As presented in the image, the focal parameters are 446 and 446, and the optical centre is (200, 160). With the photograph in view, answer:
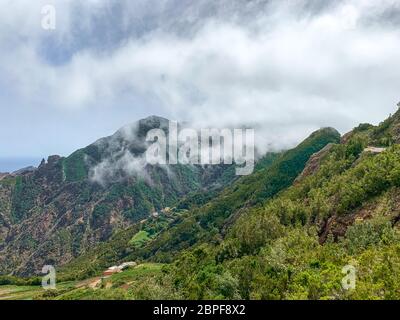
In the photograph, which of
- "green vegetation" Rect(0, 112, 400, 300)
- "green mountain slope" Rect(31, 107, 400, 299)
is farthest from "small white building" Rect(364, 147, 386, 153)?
"green vegetation" Rect(0, 112, 400, 300)

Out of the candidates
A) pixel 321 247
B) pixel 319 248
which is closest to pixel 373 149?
pixel 321 247

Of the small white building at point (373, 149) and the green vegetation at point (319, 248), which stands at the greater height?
the small white building at point (373, 149)

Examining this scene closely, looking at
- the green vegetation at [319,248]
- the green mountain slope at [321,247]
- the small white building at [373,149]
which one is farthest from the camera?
the small white building at [373,149]

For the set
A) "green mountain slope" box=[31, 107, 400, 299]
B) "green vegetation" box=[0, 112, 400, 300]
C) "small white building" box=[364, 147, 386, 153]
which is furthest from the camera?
"small white building" box=[364, 147, 386, 153]

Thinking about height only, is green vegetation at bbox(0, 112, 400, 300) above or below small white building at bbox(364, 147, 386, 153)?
below

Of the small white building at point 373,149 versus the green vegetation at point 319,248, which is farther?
the small white building at point 373,149

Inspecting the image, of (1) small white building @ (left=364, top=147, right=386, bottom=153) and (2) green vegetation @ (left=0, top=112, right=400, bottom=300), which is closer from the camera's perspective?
(2) green vegetation @ (left=0, top=112, right=400, bottom=300)

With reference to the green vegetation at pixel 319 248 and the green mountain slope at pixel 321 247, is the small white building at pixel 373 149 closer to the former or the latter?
the green mountain slope at pixel 321 247

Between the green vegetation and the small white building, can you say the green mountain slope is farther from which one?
the small white building

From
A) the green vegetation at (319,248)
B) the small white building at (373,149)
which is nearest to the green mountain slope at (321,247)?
the green vegetation at (319,248)
